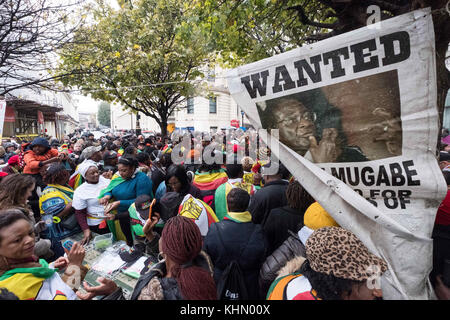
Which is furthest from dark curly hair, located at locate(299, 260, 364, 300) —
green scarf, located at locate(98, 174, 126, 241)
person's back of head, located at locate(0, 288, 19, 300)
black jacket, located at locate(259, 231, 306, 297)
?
green scarf, located at locate(98, 174, 126, 241)

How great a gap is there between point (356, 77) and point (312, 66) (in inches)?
10.5

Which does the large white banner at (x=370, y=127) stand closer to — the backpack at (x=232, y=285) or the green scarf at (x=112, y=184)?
the backpack at (x=232, y=285)

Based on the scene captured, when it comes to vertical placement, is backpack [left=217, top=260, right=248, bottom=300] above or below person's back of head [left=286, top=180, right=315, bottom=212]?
below

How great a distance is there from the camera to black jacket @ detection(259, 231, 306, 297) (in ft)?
6.88

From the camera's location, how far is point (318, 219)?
213 cm

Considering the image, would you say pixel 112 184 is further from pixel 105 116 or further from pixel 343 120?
pixel 105 116

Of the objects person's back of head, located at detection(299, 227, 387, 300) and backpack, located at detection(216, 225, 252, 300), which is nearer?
person's back of head, located at detection(299, 227, 387, 300)

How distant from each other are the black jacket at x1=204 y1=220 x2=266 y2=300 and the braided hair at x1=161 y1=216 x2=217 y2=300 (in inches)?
25.3

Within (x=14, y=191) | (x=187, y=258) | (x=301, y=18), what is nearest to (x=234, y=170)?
(x=301, y=18)

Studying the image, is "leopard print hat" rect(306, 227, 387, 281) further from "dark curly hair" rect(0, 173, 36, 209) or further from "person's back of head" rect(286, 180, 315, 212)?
"dark curly hair" rect(0, 173, 36, 209)

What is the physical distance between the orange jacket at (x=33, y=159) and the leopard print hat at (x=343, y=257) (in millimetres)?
5193

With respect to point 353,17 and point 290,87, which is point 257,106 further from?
point 353,17

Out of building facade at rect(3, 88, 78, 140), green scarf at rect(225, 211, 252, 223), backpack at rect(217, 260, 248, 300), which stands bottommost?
backpack at rect(217, 260, 248, 300)

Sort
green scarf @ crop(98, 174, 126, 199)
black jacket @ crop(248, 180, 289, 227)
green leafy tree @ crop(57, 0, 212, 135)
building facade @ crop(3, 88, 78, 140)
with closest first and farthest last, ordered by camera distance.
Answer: black jacket @ crop(248, 180, 289, 227)
green scarf @ crop(98, 174, 126, 199)
green leafy tree @ crop(57, 0, 212, 135)
building facade @ crop(3, 88, 78, 140)
